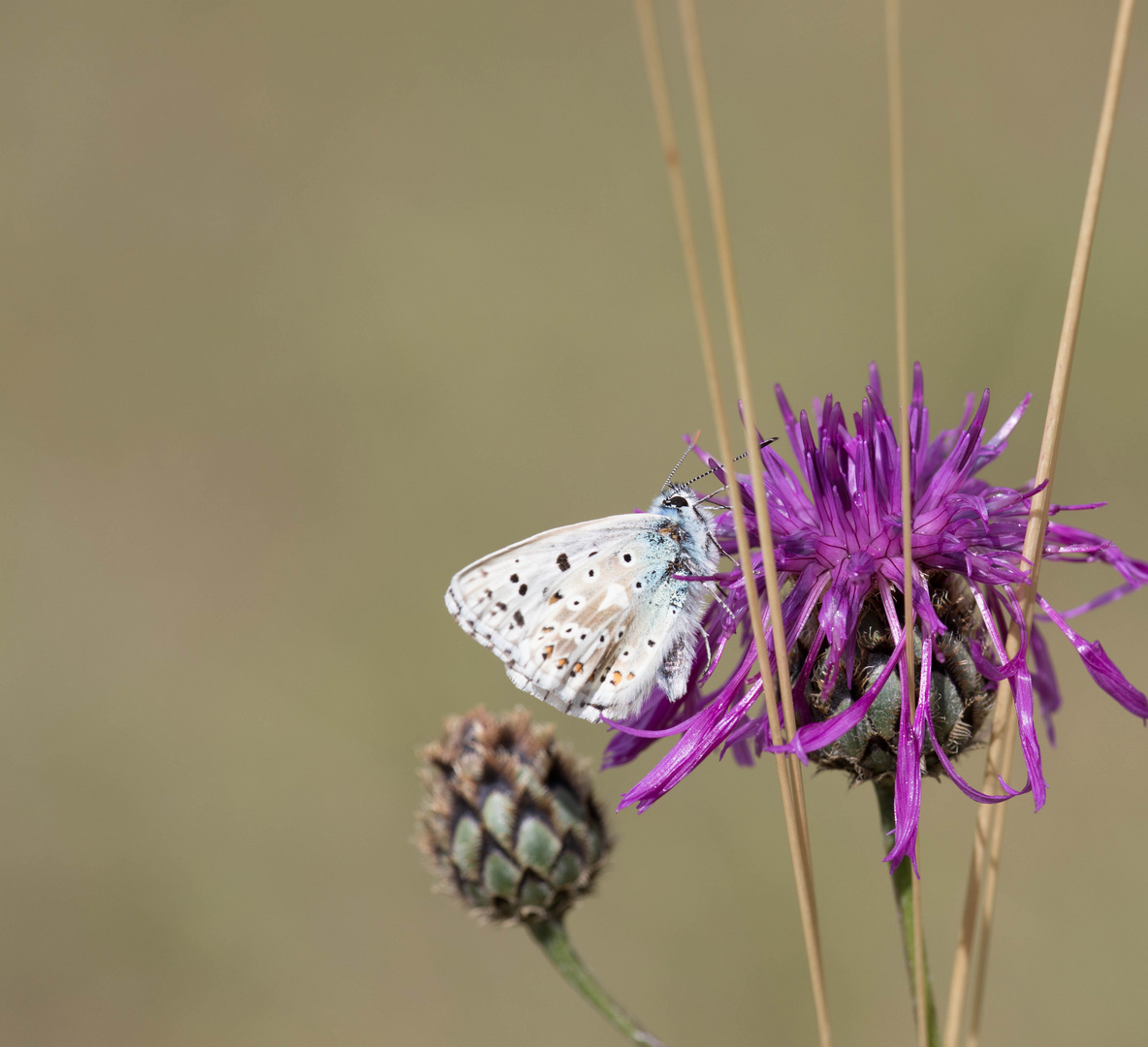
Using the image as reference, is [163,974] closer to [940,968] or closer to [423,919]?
[423,919]

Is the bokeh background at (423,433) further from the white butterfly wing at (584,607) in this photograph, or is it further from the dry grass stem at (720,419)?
the dry grass stem at (720,419)

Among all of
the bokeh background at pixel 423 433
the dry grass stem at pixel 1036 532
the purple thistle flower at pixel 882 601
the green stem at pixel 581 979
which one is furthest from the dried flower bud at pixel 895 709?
the bokeh background at pixel 423 433

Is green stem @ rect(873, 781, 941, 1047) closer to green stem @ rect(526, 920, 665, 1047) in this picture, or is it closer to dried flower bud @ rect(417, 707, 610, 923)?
green stem @ rect(526, 920, 665, 1047)

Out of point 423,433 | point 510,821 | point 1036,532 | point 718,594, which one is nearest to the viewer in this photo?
point 1036,532

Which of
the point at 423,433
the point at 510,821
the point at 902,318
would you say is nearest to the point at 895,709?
the point at 902,318

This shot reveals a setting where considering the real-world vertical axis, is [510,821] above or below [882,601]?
below

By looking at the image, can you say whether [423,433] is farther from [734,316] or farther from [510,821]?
[734,316]

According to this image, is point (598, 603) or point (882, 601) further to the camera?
point (598, 603)
